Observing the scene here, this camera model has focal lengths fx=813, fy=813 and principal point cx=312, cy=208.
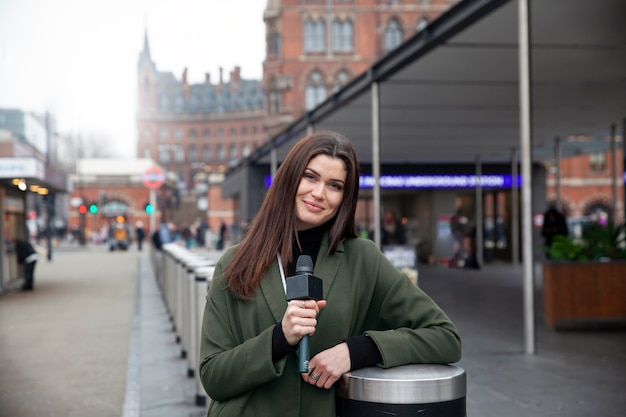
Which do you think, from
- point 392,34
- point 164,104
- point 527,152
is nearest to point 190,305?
point 527,152

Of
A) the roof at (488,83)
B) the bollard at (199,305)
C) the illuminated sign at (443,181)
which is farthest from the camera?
the illuminated sign at (443,181)

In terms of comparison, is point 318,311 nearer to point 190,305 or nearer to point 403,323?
point 403,323

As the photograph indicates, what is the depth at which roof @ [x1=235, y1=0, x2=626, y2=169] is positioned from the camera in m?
9.90

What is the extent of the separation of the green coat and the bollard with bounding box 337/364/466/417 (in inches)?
1.7

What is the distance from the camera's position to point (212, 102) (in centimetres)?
13000

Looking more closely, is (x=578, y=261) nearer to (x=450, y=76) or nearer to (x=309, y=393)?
(x=450, y=76)

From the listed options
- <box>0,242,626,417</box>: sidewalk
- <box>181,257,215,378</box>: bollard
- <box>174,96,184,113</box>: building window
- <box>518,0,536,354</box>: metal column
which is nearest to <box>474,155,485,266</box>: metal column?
<box>0,242,626,417</box>: sidewalk

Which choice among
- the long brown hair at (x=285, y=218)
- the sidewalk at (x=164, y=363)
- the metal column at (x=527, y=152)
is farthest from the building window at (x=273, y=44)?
the long brown hair at (x=285, y=218)

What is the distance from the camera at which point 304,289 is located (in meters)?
2.04

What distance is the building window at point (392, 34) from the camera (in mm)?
58625

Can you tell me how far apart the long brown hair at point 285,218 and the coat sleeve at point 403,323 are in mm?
149

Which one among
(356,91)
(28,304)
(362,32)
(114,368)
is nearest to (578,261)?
(356,91)

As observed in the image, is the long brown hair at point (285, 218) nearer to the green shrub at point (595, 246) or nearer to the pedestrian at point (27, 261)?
the green shrub at point (595, 246)

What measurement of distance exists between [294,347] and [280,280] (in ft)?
0.73
